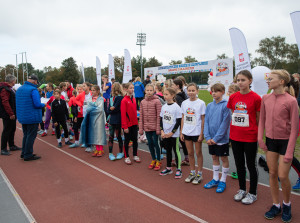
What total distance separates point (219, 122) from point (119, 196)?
2.17 metres

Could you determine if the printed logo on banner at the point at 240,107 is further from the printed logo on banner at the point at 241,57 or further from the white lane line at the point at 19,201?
the printed logo on banner at the point at 241,57

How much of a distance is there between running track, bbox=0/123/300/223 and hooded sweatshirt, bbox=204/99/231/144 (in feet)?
3.26

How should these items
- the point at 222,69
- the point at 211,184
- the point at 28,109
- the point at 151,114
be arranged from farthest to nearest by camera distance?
1. the point at 222,69
2. the point at 28,109
3. the point at 151,114
4. the point at 211,184

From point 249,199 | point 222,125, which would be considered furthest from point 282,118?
point 249,199

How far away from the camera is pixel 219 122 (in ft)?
12.6

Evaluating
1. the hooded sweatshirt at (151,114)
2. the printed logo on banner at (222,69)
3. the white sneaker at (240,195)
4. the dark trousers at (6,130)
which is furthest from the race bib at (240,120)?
the printed logo on banner at (222,69)

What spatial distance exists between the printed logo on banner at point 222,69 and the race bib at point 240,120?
10957 millimetres

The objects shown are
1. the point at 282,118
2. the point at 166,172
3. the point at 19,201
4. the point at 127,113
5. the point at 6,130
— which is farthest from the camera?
the point at 6,130

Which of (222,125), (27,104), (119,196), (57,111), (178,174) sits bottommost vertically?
(119,196)

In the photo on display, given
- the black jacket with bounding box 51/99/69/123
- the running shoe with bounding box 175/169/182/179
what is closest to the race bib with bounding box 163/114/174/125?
the running shoe with bounding box 175/169/182/179

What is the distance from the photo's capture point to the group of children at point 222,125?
2.91 m

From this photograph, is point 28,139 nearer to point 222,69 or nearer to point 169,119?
point 169,119

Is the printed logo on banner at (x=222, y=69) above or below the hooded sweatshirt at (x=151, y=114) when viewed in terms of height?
above

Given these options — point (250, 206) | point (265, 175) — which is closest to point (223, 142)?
point (250, 206)
